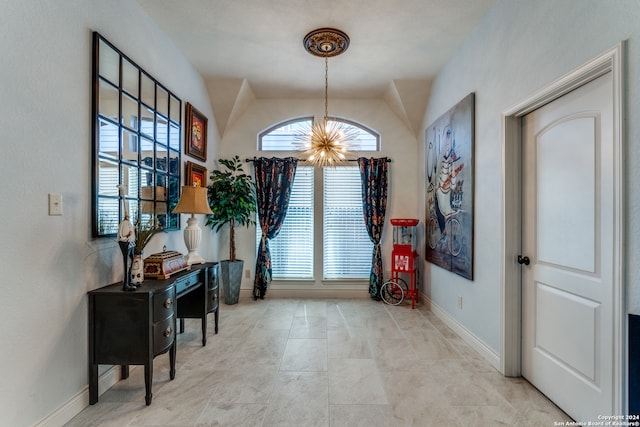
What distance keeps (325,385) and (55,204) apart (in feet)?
7.06

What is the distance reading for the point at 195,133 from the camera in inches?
144

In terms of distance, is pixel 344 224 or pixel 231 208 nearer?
pixel 231 208

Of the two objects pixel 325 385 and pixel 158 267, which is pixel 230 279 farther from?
pixel 325 385

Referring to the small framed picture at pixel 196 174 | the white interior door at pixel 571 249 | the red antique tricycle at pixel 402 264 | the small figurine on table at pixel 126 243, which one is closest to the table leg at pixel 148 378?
the small figurine on table at pixel 126 243

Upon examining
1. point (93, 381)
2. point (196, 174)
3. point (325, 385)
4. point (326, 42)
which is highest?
point (326, 42)

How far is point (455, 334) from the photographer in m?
3.14

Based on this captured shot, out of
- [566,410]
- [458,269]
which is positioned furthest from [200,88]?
[566,410]

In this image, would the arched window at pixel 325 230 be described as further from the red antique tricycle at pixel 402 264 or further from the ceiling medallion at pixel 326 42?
the ceiling medallion at pixel 326 42

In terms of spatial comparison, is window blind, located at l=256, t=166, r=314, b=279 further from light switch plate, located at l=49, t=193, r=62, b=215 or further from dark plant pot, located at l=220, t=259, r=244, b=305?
light switch plate, located at l=49, t=193, r=62, b=215

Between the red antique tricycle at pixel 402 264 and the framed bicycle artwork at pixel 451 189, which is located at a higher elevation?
the framed bicycle artwork at pixel 451 189

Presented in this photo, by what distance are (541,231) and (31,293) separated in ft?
10.7

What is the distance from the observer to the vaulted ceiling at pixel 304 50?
2.59 meters

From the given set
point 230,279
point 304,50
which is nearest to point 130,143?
point 304,50

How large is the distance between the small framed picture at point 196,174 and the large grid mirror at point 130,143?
10.7 inches
